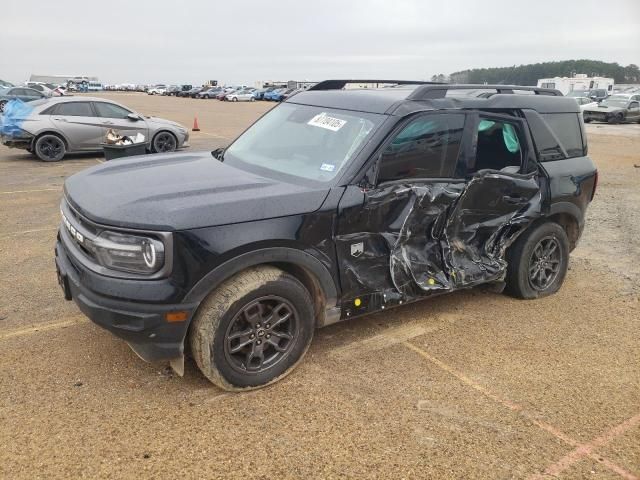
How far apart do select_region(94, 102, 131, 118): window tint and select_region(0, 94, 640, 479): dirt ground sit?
8966mm

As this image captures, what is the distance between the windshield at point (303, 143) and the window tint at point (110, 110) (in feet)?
32.1

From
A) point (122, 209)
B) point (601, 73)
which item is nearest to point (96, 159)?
point (122, 209)

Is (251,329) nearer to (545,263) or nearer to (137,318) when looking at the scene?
(137,318)

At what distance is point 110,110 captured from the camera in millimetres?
13172

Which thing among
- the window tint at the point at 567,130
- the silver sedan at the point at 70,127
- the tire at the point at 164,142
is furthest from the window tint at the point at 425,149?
the tire at the point at 164,142

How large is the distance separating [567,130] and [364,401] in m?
3.36

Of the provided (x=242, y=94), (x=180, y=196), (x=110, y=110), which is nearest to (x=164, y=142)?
(x=110, y=110)

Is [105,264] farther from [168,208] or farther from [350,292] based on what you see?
[350,292]

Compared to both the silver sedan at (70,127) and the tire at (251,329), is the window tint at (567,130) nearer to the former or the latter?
the tire at (251,329)

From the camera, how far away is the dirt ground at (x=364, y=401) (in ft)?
9.07

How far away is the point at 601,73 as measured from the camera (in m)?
104

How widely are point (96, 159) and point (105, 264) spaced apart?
37.3ft

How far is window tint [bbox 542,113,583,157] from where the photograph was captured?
4906 millimetres

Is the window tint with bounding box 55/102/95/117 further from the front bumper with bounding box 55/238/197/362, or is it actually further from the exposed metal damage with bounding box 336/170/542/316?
the exposed metal damage with bounding box 336/170/542/316
